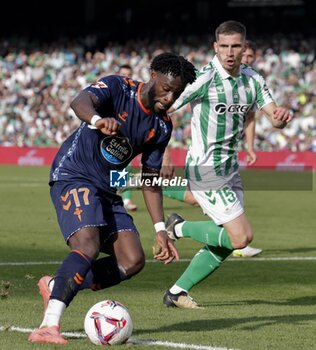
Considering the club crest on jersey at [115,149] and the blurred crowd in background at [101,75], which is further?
the blurred crowd in background at [101,75]

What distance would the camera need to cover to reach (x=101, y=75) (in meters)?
36.3

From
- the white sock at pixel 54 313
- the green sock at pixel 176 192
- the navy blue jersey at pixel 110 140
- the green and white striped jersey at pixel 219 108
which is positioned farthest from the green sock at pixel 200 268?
the green sock at pixel 176 192

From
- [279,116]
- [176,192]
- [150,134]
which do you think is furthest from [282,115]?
[176,192]

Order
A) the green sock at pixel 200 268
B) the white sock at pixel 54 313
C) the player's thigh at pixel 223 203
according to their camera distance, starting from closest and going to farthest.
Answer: the white sock at pixel 54 313
the green sock at pixel 200 268
the player's thigh at pixel 223 203

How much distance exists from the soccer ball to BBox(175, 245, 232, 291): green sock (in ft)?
6.11

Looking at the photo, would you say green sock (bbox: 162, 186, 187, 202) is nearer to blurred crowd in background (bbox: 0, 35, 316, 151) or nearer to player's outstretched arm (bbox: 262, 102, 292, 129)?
player's outstretched arm (bbox: 262, 102, 292, 129)

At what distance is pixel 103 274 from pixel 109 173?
697mm

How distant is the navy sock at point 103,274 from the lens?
282 inches

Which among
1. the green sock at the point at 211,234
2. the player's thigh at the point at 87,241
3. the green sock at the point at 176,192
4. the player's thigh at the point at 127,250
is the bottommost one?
the green sock at the point at 176,192

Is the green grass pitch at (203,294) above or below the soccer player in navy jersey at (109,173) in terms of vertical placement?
below

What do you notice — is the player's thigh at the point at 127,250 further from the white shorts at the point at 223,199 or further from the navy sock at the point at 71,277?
the white shorts at the point at 223,199

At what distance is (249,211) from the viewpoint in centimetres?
1900

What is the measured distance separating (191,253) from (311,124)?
65.3ft

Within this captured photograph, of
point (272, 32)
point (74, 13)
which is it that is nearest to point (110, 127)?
point (272, 32)
